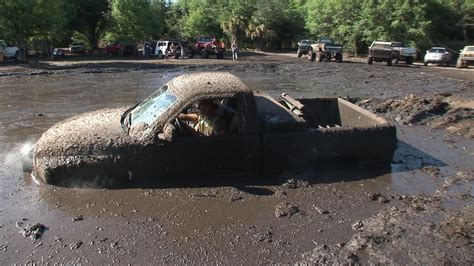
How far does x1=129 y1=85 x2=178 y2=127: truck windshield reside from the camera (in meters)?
6.36

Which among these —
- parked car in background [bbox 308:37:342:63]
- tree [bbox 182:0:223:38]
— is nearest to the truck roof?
parked car in background [bbox 308:37:342:63]

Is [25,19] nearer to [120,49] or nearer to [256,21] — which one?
[120,49]

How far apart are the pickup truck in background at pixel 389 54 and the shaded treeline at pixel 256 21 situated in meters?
6.03

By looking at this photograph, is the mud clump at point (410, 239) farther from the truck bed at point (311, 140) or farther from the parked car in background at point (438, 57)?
the parked car in background at point (438, 57)

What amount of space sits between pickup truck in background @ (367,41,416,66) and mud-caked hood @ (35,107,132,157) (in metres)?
30.8

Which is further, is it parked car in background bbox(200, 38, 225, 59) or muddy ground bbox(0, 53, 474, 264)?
parked car in background bbox(200, 38, 225, 59)

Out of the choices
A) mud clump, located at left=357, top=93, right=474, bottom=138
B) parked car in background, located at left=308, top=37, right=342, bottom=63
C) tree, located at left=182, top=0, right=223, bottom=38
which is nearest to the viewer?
mud clump, located at left=357, top=93, right=474, bottom=138

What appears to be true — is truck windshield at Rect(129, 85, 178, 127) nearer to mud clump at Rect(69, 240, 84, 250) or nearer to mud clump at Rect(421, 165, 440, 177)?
mud clump at Rect(69, 240, 84, 250)

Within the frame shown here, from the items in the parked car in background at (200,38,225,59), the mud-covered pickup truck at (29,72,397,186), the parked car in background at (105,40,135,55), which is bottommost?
the parked car in background at (105,40,135,55)

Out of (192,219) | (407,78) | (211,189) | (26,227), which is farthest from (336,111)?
(407,78)

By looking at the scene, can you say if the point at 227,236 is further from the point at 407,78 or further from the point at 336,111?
the point at 407,78

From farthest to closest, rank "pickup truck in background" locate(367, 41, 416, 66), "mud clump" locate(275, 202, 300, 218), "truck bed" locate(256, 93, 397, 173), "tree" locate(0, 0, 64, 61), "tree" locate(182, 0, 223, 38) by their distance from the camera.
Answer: "tree" locate(182, 0, 223, 38)
"pickup truck in background" locate(367, 41, 416, 66)
"tree" locate(0, 0, 64, 61)
"truck bed" locate(256, 93, 397, 173)
"mud clump" locate(275, 202, 300, 218)

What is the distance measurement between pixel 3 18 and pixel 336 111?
107 feet

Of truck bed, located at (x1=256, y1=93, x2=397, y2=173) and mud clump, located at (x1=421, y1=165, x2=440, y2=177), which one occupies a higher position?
truck bed, located at (x1=256, y1=93, x2=397, y2=173)
